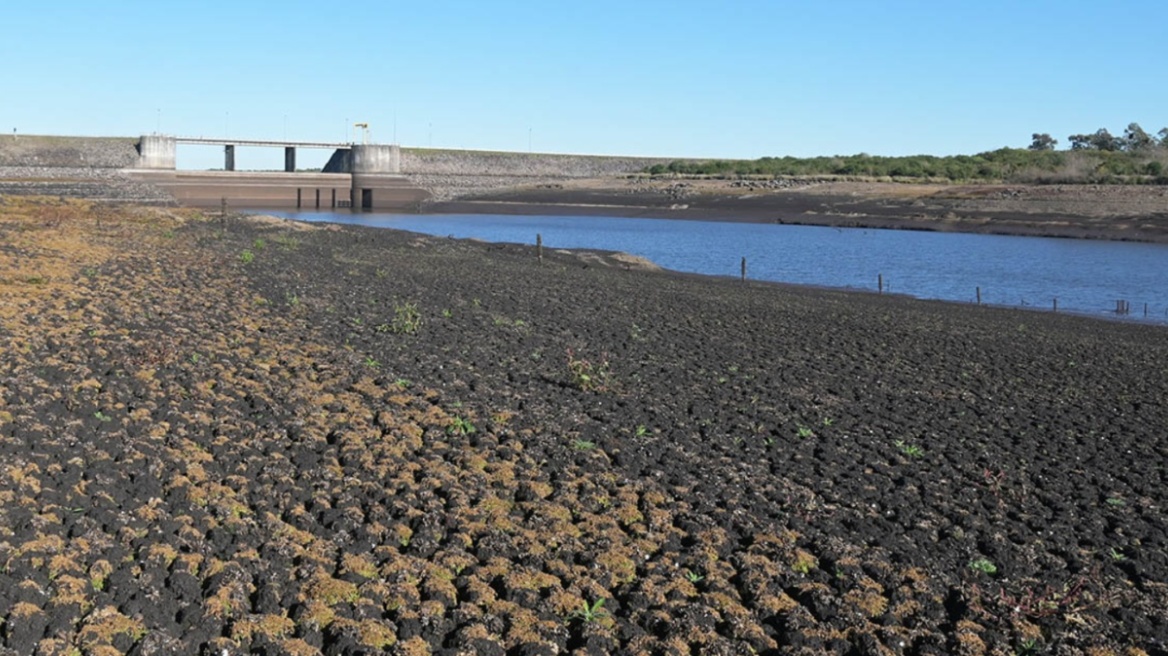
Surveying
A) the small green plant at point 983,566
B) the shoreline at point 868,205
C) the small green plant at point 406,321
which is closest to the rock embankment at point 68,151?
the shoreline at point 868,205

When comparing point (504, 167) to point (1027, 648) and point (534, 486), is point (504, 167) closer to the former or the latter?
point (534, 486)

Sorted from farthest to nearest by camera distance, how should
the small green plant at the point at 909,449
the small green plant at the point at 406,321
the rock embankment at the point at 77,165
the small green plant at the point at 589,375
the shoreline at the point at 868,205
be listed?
the rock embankment at the point at 77,165 → the shoreline at the point at 868,205 → the small green plant at the point at 406,321 → the small green plant at the point at 589,375 → the small green plant at the point at 909,449

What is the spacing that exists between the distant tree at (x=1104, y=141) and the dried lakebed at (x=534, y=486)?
422 ft

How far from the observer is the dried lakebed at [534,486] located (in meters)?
6.56

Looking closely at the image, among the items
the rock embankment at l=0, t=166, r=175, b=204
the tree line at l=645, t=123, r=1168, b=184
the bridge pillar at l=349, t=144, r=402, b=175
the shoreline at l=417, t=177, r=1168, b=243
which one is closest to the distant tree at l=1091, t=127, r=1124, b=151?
the tree line at l=645, t=123, r=1168, b=184

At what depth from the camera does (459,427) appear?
1070 cm

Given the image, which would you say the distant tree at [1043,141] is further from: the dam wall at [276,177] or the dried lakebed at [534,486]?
the dried lakebed at [534,486]

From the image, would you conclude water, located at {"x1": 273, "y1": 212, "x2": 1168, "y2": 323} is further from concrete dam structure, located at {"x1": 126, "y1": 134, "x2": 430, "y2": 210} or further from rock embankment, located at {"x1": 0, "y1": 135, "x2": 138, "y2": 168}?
rock embankment, located at {"x1": 0, "y1": 135, "x2": 138, "y2": 168}

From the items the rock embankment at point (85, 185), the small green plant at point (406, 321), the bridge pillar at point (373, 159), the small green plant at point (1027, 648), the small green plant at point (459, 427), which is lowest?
the small green plant at point (1027, 648)

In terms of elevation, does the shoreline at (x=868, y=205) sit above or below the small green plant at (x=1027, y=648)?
above

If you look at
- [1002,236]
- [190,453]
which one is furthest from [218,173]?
[190,453]

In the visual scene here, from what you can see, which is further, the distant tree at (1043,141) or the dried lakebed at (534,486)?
the distant tree at (1043,141)

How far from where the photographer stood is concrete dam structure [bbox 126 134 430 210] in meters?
85.6

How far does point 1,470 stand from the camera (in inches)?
313
